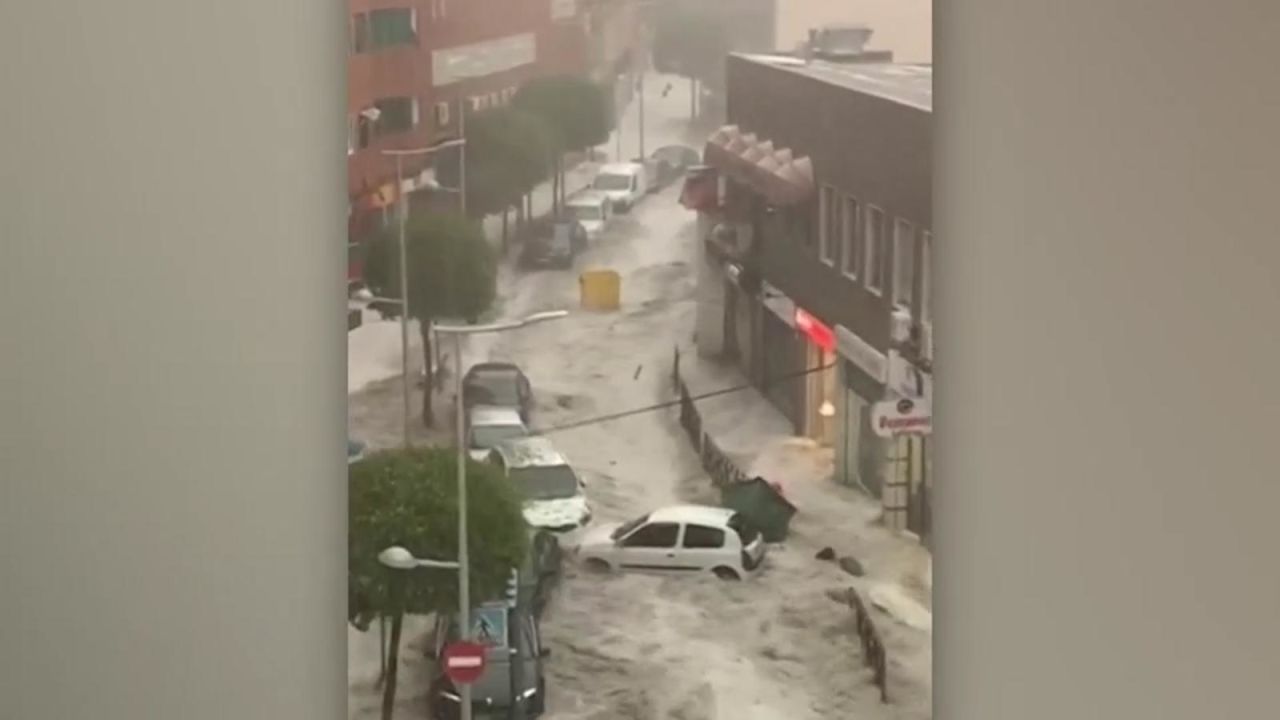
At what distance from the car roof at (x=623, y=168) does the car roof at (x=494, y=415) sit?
0.71 feet

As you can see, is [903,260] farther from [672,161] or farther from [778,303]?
[672,161]

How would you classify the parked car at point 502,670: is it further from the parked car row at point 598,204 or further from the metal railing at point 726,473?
the parked car row at point 598,204

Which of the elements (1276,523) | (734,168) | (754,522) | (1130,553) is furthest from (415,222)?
(1276,523)

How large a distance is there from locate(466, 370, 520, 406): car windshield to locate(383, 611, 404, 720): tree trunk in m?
0.19

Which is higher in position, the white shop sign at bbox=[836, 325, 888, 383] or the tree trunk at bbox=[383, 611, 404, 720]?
the white shop sign at bbox=[836, 325, 888, 383]

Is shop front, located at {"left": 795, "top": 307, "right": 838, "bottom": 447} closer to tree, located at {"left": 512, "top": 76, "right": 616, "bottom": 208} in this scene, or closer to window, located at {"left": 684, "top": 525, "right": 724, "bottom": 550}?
window, located at {"left": 684, "top": 525, "right": 724, "bottom": 550}

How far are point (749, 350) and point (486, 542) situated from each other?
28 cm

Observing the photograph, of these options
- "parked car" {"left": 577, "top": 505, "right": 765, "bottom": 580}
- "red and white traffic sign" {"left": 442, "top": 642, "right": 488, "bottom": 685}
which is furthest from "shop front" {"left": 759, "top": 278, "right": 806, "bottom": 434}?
"red and white traffic sign" {"left": 442, "top": 642, "right": 488, "bottom": 685}

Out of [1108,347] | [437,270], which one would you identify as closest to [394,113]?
[437,270]

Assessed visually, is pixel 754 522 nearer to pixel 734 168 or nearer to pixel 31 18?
pixel 734 168

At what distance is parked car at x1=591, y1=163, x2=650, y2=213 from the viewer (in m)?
1.22

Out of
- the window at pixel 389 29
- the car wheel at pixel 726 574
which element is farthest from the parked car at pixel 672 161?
the car wheel at pixel 726 574

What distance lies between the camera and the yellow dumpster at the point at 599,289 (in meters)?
1.24

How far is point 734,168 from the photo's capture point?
4.04 feet
